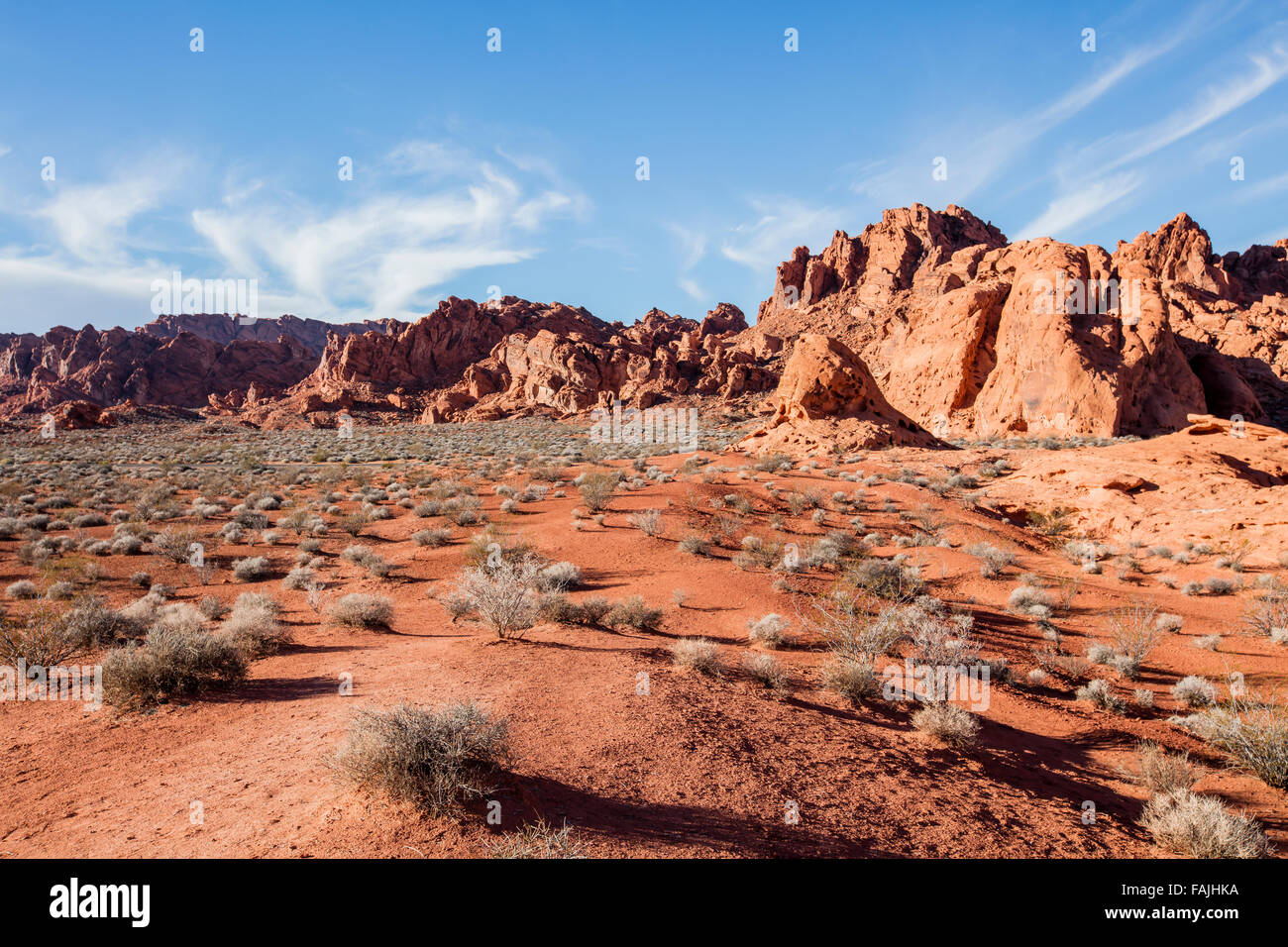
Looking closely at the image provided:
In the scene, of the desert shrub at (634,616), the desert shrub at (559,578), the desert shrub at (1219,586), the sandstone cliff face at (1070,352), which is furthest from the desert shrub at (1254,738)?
the sandstone cliff face at (1070,352)

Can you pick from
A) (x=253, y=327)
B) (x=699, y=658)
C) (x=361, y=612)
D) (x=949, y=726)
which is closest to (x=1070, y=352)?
(x=949, y=726)

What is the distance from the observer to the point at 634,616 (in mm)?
8141

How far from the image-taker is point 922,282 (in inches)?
1969

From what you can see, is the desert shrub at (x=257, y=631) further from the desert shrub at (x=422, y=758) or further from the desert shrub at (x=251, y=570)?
the desert shrub at (x=422, y=758)

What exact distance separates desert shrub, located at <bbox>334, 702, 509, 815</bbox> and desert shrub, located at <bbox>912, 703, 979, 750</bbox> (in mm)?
3918

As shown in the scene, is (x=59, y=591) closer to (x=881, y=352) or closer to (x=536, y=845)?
(x=536, y=845)

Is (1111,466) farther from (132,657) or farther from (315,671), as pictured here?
(132,657)

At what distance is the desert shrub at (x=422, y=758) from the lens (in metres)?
3.40

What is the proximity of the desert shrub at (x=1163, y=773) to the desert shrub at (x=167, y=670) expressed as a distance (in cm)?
865

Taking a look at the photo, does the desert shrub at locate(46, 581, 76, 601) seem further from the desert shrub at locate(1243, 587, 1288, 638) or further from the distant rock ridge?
the distant rock ridge

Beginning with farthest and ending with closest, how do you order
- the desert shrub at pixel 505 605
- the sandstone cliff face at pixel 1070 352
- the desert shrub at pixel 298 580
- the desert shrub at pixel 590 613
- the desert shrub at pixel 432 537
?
the sandstone cliff face at pixel 1070 352, the desert shrub at pixel 432 537, the desert shrub at pixel 298 580, the desert shrub at pixel 590 613, the desert shrub at pixel 505 605

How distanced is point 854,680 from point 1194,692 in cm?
412

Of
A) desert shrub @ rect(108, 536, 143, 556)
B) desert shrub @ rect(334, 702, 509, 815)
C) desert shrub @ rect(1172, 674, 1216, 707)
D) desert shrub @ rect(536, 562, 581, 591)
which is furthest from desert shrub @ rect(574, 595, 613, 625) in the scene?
desert shrub @ rect(108, 536, 143, 556)
